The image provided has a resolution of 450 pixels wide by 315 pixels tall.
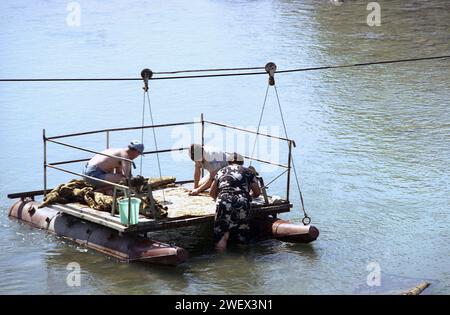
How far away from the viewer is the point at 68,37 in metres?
36.7

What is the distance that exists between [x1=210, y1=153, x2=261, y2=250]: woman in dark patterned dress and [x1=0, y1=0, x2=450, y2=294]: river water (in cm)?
28

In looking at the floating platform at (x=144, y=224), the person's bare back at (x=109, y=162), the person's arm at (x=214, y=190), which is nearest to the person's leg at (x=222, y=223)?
the floating platform at (x=144, y=224)

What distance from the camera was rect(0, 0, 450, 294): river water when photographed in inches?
590

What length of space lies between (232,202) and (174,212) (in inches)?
34.1

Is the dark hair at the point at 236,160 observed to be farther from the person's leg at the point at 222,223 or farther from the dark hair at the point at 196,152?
the person's leg at the point at 222,223

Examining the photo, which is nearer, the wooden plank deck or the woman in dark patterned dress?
the wooden plank deck

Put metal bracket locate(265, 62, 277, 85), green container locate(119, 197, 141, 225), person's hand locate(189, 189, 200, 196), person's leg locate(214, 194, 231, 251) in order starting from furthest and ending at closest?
1. person's hand locate(189, 189, 200, 196)
2. metal bracket locate(265, 62, 277, 85)
3. person's leg locate(214, 194, 231, 251)
4. green container locate(119, 197, 141, 225)

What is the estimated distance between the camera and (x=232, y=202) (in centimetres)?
1511

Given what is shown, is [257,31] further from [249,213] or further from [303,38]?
[249,213]

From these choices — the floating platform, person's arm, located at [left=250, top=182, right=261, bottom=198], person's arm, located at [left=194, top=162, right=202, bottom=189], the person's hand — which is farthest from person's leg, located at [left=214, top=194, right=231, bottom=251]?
person's arm, located at [left=194, top=162, right=202, bottom=189]

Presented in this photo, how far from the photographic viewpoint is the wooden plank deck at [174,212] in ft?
48.0

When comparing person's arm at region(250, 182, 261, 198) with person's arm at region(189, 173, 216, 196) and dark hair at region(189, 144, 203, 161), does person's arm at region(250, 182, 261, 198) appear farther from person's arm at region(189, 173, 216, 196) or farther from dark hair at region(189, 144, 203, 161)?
dark hair at region(189, 144, 203, 161)

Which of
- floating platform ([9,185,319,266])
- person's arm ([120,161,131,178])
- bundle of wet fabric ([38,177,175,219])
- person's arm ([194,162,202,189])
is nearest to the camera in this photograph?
floating platform ([9,185,319,266])
